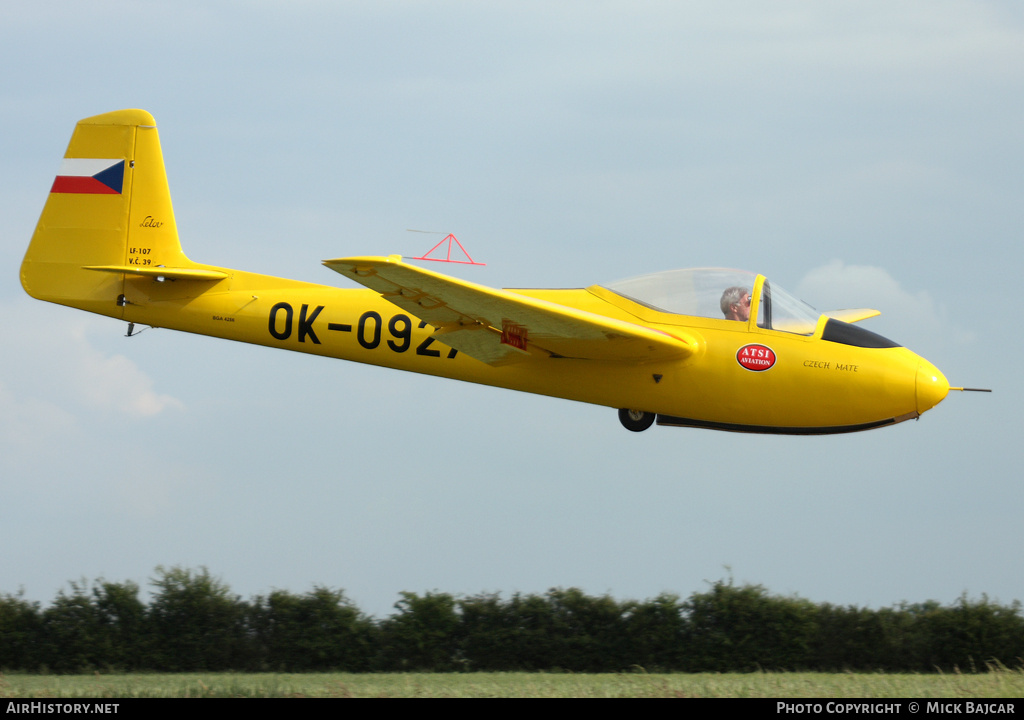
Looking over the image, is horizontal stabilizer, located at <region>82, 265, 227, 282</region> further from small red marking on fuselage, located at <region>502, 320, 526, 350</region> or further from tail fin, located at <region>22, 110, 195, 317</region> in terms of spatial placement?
small red marking on fuselage, located at <region>502, 320, 526, 350</region>

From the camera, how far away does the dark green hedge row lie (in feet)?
45.0

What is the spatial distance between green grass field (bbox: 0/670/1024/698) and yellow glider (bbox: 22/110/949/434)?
9.99ft

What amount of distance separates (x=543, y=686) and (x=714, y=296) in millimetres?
5108

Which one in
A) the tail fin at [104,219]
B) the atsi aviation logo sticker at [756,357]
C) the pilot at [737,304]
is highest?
the tail fin at [104,219]

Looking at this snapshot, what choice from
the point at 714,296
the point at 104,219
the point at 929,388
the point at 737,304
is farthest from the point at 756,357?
the point at 104,219

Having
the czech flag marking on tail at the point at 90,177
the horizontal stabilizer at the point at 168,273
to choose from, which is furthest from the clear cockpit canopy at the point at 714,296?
the czech flag marking on tail at the point at 90,177

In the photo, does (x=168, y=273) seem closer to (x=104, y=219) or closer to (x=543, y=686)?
(x=104, y=219)

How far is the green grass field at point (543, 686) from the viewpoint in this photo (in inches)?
371

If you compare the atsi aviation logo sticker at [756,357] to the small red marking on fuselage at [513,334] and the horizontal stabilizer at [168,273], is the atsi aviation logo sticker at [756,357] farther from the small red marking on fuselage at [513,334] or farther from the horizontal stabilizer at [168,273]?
the horizontal stabilizer at [168,273]

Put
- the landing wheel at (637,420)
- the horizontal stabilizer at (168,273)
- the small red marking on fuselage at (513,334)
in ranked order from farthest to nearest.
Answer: the horizontal stabilizer at (168,273) → the landing wheel at (637,420) → the small red marking on fuselage at (513,334)

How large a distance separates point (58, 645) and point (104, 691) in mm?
5087

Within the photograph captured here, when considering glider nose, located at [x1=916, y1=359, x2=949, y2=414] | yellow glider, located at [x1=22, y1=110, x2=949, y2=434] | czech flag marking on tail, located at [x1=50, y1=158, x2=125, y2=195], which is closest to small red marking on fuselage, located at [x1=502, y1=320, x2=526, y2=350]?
yellow glider, located at [x1=22, y1=110, x2=949, y2=434]

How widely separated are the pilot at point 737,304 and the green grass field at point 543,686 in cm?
433

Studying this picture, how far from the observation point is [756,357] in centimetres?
1074
